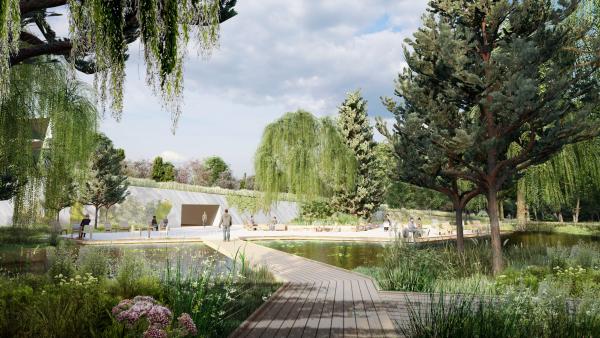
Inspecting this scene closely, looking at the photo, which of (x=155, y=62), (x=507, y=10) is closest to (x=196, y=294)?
(x=155, y=62)

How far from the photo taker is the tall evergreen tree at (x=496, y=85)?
9898 millimetres

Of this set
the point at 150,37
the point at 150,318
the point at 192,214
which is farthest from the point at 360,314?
the point at 192,214

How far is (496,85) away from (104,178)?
25338 mm

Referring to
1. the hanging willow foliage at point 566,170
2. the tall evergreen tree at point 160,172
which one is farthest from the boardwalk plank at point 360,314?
the tall evergreen tree at point 160,172

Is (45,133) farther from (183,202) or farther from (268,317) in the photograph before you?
(183,202)

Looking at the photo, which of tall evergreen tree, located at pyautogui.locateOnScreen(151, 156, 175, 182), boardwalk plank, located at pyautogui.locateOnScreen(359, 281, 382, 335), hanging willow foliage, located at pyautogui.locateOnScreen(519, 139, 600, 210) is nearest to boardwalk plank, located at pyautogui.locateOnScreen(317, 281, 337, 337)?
boardwalk plank, located at pyautogui.locateOnScreen(359, 281, 382, 335)

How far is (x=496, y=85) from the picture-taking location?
→ 10.8m

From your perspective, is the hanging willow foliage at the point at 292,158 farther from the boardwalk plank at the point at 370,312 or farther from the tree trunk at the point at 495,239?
the boardwalk plank at the point at 370,312

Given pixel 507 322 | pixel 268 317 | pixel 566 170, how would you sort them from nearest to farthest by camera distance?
pixel 507 322 < pixel 268 317 < pixel 566 170

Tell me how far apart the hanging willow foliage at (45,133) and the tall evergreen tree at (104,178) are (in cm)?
1808

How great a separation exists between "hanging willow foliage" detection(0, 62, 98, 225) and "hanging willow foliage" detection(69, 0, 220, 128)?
22.7ft

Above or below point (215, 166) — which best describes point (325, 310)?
below

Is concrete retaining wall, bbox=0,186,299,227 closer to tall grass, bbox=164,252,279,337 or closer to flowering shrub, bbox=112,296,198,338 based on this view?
tall grass, bbox=164,252,279,337

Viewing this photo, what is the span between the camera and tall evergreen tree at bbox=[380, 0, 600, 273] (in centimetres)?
990
